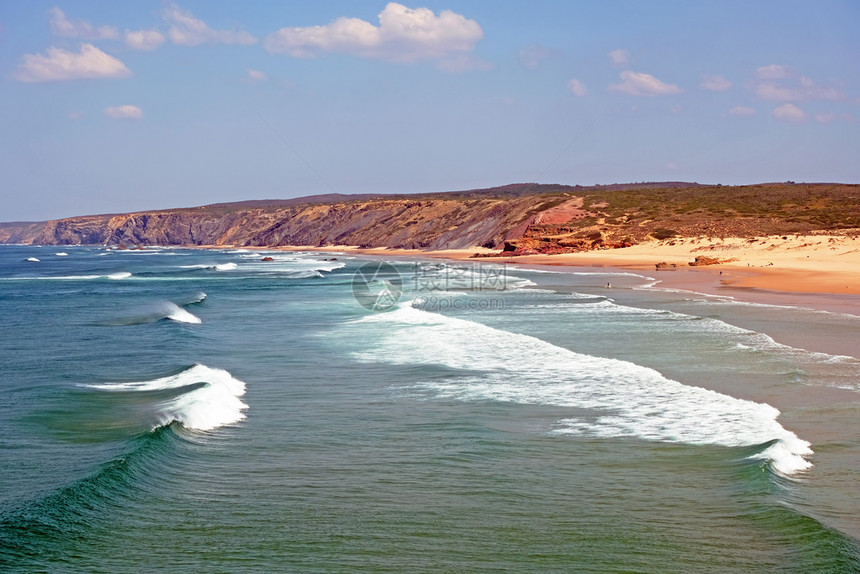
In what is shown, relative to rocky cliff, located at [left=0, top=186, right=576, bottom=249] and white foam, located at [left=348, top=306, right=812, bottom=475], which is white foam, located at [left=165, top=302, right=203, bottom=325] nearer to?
white foam, located at [left=348, top=306, right=812, bottom=475]

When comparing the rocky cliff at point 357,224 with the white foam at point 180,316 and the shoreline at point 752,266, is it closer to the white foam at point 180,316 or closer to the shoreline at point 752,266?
the shoreline at point 752,266

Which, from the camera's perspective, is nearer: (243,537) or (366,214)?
(243,537)

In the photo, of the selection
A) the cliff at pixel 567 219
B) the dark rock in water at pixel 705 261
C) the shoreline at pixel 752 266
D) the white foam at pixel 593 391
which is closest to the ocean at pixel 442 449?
the white foam at pixel 593 391

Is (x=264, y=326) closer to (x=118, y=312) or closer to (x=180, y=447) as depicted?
(x=118, y=312)

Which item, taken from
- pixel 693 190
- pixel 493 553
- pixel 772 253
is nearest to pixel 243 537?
pixel 493 553

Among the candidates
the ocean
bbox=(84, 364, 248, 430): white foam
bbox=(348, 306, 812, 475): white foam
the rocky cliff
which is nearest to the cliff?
the rocky cliff

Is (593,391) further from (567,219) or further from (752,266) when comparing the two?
(567,219)
